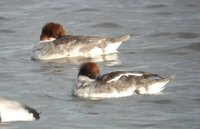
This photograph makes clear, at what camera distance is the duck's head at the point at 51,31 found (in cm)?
2083

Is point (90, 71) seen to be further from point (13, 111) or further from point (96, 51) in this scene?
point (96, 51)

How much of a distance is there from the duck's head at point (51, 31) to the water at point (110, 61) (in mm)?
548

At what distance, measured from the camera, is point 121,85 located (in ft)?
54.5

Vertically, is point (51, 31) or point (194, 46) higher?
point (51, 31)

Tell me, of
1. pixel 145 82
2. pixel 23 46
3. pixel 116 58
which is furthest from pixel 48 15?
pixel 145 82

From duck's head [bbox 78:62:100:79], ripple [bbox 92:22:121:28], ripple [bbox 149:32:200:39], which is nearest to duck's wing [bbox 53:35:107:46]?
ripple [bbox 149:32:200:39]

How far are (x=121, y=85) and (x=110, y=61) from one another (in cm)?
351

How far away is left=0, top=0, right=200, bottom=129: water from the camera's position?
50.2 ft

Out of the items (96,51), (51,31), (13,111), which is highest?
(13,111)

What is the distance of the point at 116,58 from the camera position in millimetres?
20391

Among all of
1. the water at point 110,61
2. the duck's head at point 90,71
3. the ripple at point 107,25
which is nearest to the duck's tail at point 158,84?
the water at point 110,61

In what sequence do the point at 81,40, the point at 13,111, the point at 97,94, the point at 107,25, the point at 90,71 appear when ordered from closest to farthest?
the point at 13,111, the point at 97,94, the point at 90,71, the point at 81,40, the point at 107,25

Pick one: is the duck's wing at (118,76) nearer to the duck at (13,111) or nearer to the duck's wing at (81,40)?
the duck at (13,111)

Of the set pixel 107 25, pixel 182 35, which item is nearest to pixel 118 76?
pixel 182 35
